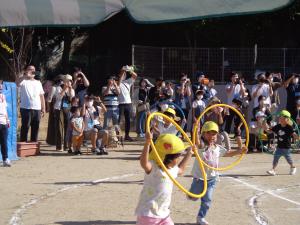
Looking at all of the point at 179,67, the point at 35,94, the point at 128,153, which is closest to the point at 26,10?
the point at 35,94

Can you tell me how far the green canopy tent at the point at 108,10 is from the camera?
1614 centimetres

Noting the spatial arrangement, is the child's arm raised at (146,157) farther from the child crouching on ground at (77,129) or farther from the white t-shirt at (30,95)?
the white t-shirt at (30,95)

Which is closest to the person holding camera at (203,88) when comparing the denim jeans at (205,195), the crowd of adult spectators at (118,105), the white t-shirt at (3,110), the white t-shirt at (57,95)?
the crowd of adult spectators at (118,105)

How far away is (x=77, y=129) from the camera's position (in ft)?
53.6

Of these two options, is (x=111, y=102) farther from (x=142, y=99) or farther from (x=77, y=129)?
(x=77, y=129)

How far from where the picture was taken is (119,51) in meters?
30.5

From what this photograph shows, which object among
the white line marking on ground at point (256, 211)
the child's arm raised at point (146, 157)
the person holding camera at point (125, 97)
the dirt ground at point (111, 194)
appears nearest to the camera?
the child's arm raised at point (146, 157)

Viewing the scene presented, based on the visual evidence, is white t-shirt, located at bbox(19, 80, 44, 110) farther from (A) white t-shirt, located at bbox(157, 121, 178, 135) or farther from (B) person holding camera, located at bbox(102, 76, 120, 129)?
(A) white t-shirt, located at bbox(157, 121, 178, 135)

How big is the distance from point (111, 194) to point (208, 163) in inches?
95.8

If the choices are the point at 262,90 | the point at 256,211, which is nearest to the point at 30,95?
the point at 262,90

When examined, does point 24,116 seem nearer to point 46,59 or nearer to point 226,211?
point 226,211

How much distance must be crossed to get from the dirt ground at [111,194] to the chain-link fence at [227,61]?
8.02m

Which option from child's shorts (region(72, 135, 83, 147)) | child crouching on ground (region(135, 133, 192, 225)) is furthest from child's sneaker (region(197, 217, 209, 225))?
child's shorts (region(72, 135, 83, 147))

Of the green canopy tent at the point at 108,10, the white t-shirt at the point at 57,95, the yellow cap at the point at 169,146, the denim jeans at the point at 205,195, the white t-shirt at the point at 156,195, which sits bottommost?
the denim jeans at the point at 205,195
